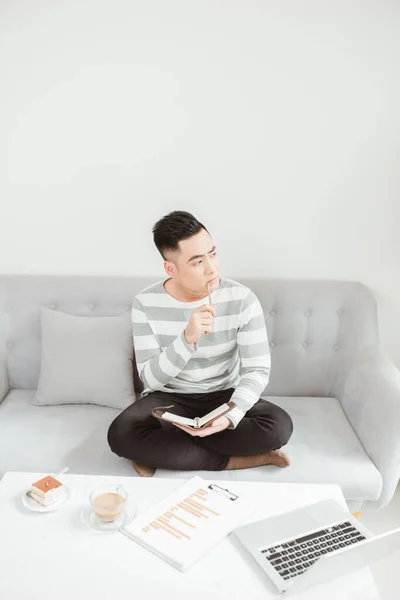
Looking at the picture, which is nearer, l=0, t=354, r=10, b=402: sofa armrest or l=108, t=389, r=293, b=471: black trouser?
l=108, t=389, r=293, b=471: black trouser

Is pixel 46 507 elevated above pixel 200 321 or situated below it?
below

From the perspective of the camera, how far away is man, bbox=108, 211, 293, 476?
2049 mm

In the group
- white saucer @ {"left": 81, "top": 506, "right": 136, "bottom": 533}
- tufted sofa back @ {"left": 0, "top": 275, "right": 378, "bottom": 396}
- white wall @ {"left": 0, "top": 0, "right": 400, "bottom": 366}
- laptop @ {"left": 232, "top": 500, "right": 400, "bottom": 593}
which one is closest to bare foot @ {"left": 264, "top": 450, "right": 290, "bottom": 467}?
laptop @ {"left": 232, "top": 500, "right": 400, "bottom": 593}

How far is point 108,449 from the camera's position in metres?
2.16

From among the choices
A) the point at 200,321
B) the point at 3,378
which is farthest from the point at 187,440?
the point at 3,378

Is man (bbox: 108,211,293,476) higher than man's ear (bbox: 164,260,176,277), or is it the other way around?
man's ear (bbox: 164,260,176,277)

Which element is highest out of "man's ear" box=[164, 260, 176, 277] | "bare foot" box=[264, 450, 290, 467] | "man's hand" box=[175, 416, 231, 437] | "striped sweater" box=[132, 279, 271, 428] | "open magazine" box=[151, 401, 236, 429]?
"man's ear" box=[164, 260, 176, 277]

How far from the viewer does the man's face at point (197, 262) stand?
2.09 metres

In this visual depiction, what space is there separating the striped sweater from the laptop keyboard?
714mm

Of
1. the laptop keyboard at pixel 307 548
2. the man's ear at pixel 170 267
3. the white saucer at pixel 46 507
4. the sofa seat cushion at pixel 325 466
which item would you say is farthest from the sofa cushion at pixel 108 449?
the man's ear at pixel 170 267

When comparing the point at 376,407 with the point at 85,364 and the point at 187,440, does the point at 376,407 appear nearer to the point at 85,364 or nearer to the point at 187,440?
the point at 187,440

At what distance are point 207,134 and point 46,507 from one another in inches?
63.3

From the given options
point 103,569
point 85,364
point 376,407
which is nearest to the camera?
point 103,569

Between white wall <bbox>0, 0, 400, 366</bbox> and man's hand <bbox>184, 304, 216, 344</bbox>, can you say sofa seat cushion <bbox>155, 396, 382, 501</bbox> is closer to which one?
man's hand <bbox>184, 304, 216, 344</bbox>
